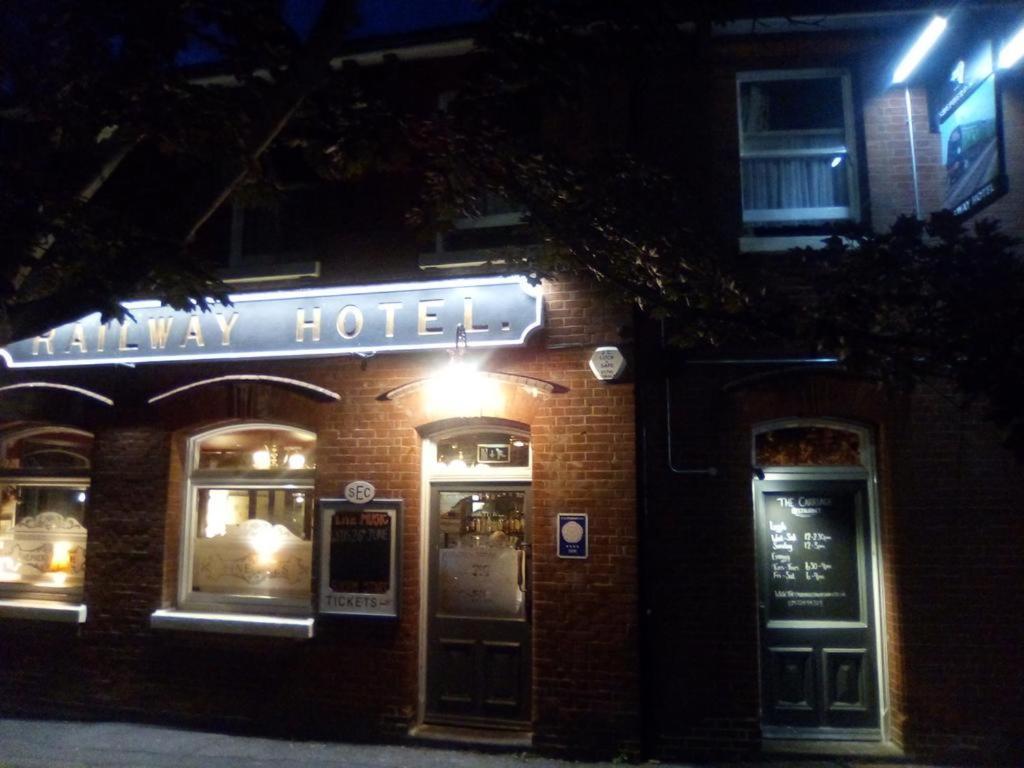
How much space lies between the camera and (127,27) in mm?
5824

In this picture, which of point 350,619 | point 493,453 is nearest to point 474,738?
point 350,619

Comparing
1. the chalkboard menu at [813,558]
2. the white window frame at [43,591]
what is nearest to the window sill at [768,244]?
the chalkboard menu at [813,558]

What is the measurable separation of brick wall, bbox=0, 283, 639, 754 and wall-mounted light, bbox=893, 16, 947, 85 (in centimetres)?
318

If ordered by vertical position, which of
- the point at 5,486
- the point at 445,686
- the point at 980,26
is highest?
the point at 980,26

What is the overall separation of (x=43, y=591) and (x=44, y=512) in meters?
0.84

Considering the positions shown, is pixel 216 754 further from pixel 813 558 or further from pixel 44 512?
pixel 813 558

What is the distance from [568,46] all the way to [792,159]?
8.51 feet

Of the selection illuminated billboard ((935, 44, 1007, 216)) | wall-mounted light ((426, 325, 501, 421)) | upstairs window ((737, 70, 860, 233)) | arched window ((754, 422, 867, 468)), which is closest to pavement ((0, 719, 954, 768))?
arched window ((754, 422, 867, 468))

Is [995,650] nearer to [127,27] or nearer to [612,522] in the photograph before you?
[612,522]

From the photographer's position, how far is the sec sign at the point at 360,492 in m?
7.36

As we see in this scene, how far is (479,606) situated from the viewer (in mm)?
7273

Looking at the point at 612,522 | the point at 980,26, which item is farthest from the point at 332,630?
the point at 980,26

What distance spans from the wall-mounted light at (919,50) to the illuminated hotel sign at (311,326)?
3.64 metres

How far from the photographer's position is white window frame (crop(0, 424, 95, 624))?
8.01 m
